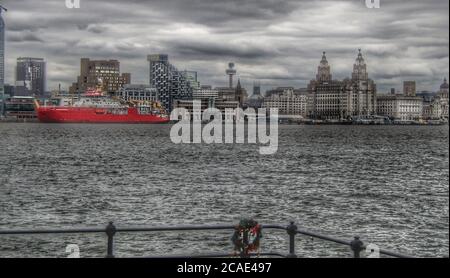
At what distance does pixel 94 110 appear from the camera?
16825cm

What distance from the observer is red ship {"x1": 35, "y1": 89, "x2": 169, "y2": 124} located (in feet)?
546

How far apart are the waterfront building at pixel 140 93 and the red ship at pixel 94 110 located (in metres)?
2.15

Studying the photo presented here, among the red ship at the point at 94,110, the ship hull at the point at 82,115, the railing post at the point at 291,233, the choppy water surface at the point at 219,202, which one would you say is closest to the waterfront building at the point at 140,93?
the red ship at the point at 94,110

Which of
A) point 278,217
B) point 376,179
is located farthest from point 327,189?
point 278,217

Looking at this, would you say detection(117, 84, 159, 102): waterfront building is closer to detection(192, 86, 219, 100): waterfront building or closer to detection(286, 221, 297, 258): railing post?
detection(192, 86, 219, 100): waterfront building

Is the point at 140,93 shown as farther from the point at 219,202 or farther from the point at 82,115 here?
the point at 219,202

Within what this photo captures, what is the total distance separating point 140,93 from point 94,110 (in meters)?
12.6

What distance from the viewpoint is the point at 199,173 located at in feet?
168

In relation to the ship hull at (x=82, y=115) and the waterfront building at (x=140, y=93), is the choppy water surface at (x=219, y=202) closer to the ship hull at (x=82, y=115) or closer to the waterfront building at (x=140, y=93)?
the waterfront building at (x=140, y=93)

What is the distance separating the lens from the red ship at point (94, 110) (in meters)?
166

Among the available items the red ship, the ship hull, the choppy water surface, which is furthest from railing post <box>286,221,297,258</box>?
the ship hull

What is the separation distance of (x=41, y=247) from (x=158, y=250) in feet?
12.3

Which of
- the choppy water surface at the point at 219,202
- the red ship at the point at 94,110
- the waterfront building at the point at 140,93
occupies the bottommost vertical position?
the choppy water surface at the point at 219,202

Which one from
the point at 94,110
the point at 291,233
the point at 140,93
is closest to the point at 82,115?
the point at 94,110
